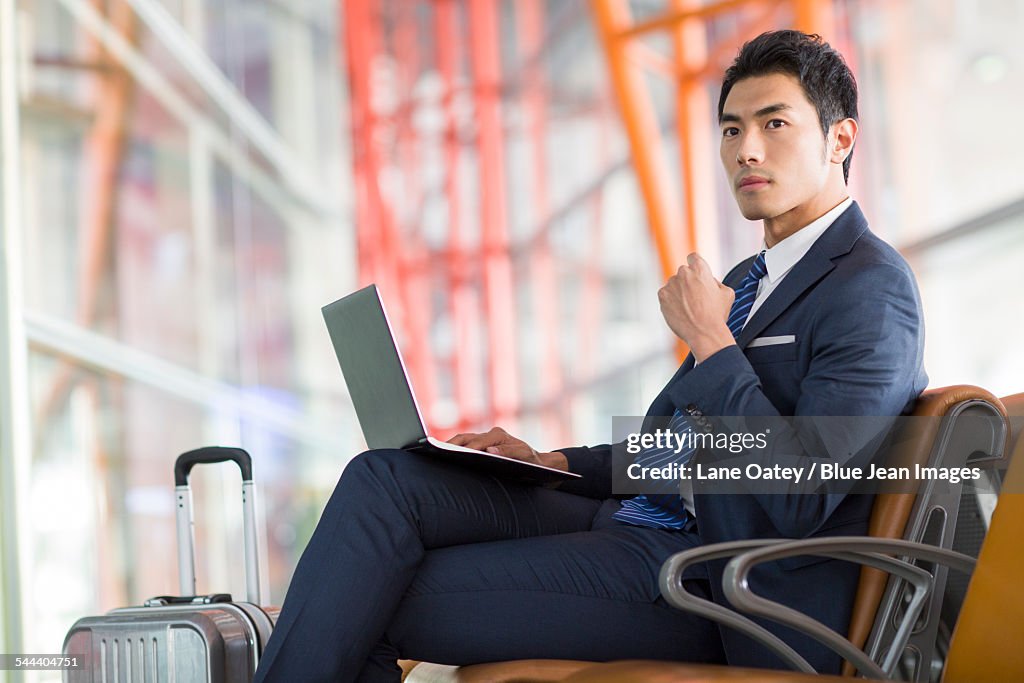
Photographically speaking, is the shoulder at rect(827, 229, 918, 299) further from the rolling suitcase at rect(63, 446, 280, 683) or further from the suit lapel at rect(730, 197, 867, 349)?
the rolling suitcase at rect(63, 446, 280, 683)

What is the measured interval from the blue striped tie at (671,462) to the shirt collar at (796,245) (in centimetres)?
4

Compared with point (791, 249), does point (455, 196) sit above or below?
above

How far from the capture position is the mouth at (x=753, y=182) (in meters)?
2.11

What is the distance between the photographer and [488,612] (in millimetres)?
1898

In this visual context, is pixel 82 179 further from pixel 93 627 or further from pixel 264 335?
pixel 264 335

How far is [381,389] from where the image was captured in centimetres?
201

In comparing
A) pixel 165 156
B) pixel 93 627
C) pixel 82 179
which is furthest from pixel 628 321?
pixel 93 627

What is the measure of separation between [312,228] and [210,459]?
8285 mm

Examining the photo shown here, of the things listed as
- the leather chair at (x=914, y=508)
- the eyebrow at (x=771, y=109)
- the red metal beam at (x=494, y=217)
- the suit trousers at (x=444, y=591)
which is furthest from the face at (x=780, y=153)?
the red metal beam at (x=494, y=217)

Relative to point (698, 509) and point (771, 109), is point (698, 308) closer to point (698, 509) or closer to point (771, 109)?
point (698, 509)

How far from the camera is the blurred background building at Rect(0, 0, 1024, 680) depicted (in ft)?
13.8

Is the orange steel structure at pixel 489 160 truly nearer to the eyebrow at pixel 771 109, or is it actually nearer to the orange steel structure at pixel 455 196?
the orange steel structure at pixel 455 196

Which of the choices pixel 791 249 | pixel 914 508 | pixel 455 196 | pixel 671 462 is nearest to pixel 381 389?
pixel 671 462

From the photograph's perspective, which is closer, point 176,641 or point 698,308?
point 698,308
